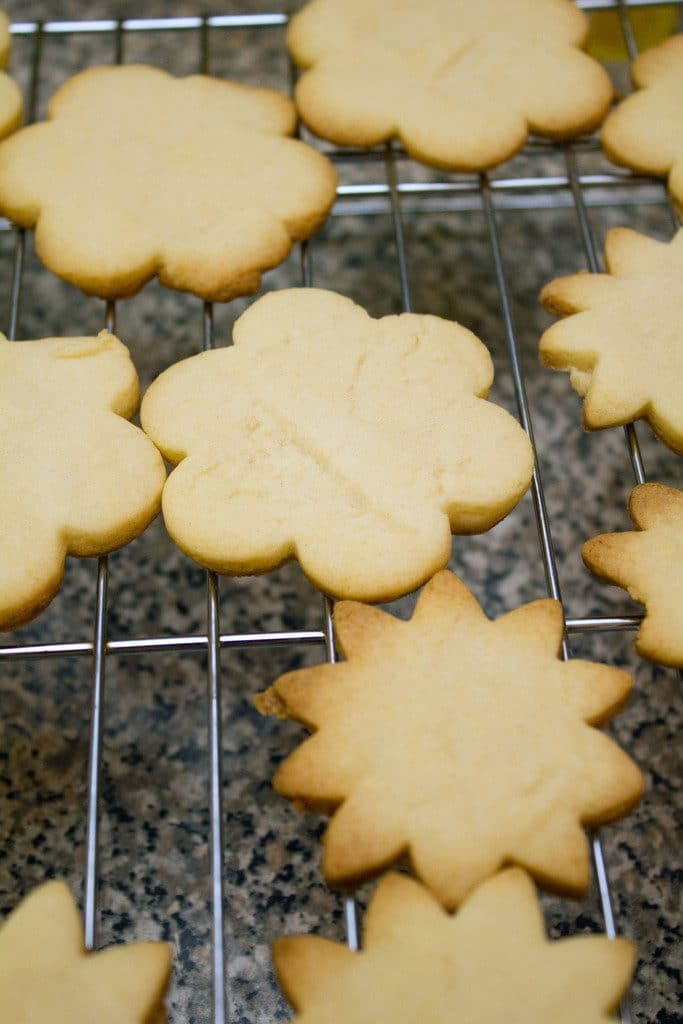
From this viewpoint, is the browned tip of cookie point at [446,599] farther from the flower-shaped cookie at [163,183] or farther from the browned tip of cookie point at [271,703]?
the flower-shaped cookie at [163,183]

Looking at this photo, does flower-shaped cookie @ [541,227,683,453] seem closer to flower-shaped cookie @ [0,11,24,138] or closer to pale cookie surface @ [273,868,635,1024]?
pale cookie surface @ [273,868,635,1024]

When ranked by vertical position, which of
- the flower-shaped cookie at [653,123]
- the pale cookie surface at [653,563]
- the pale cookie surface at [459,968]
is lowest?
the pale cookie surface at [459,968]

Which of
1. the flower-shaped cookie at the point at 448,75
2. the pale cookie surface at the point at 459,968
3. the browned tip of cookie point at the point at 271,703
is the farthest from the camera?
the flower-shaped cookie at the point at 448,75

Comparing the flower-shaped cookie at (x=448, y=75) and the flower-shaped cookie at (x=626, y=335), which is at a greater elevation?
the flower-shaped cookie at (x=448, y=75)

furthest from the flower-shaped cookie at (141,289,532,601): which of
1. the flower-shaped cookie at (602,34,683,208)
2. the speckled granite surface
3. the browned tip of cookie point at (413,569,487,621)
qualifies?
the flower-shaped cookie at (602,34,683,208)

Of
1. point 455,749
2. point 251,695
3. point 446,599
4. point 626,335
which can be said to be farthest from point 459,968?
point 626,335

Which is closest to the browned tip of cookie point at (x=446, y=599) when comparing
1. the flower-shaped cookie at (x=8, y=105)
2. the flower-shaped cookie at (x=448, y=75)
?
the flower-shaped cookie at (x=448, y=75)
